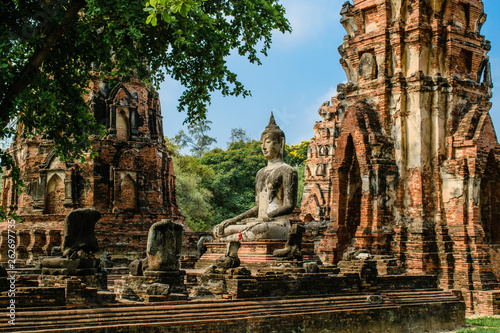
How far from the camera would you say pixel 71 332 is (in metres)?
6.98

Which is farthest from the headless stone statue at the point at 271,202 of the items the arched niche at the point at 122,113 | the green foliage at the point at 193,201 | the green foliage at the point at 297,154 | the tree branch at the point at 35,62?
the green foliage at the point at 297,154

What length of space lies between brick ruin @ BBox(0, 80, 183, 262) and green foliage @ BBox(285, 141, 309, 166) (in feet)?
102

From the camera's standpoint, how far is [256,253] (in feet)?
36.7

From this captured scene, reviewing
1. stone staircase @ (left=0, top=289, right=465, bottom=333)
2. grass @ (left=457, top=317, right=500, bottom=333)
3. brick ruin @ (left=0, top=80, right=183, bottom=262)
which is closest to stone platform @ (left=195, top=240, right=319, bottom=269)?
stone staircase @ (left=0, top=289, right=465, bottom=333)

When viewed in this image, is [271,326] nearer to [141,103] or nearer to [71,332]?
[71,332]

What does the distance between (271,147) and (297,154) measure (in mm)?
40587

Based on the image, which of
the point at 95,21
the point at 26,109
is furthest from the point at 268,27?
the point at 26,109

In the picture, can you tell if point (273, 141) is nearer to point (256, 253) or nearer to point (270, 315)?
point (256, 253)

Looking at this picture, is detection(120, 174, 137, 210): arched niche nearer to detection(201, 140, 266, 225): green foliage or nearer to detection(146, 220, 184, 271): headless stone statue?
detection(146, 220, 184, 271): headless stone statue

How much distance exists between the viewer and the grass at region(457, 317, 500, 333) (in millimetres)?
10651

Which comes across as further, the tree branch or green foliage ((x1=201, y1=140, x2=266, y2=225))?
green foliage ((x1=201, y1=140, x2=266, y2=225))

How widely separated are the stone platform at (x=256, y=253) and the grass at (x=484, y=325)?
337 centimetres

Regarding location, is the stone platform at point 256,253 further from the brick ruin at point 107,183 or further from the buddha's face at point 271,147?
the brick ruin at point 107,183

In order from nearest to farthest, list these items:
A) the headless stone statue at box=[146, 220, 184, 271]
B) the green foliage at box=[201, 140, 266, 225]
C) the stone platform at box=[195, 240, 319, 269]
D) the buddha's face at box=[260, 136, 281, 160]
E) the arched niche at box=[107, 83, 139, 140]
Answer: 1. the headless stone statue at box=[146, 220, 184, 271]
2. the stone platform at box=[195, 240, 319, 269]
3. the buddha's face at box=[260, 136, 281, 160]
4. the arched niche at box=[107, 83, 139, 140]
5. the green foliage at box=[201, 140, 266, 225]
